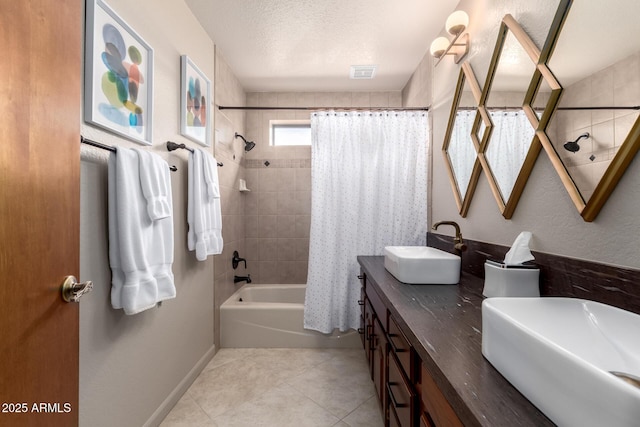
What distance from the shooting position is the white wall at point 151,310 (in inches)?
44.5

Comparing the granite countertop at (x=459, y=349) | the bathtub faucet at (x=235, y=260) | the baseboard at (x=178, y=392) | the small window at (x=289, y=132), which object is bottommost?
the baseboard at (x=178, y=392)

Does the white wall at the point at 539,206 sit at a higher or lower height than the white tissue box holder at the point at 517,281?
higher

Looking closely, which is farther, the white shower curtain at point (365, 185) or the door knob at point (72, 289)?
the white shower curtain at point (365, 185)

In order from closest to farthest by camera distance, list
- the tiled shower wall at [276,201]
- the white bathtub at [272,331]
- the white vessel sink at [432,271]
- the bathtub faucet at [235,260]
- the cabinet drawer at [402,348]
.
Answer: the cabinet drawer at [402,348] < the white vessel sink at [432,271] < the white bathtub at [272,331] < the bathtub faucet at [235,260] < the tiled shower wall at [276,201]

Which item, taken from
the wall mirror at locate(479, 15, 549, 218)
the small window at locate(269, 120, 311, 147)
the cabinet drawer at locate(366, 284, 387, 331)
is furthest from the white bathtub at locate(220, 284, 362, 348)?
the small window at locate(269, 120, 311, 147)

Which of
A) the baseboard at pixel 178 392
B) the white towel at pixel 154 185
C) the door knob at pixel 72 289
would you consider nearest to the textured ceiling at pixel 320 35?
the white towel at pixel 154 185

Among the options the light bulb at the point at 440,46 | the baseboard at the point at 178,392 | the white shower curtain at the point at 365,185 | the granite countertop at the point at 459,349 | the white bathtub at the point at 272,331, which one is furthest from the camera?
the white bathtub at the point at 272,331

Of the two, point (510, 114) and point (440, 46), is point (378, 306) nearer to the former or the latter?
point (510, 114)

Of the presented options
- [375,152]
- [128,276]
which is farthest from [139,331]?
[375,152]

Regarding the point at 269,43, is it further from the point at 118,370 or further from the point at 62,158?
the point at 118,370

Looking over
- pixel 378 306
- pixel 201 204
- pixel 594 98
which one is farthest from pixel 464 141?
pixel 201 204

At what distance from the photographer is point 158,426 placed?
5.12 ft

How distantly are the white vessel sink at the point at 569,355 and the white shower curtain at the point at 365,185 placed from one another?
146 cm

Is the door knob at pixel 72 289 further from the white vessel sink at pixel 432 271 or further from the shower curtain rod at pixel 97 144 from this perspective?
the white vessel sink at pixel 432 271
